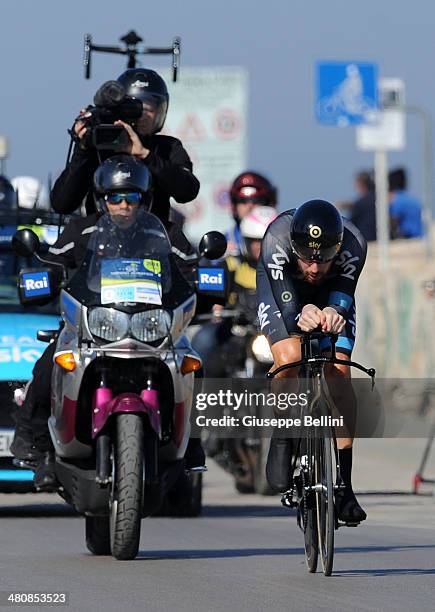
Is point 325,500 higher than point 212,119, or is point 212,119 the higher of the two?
point 212,119

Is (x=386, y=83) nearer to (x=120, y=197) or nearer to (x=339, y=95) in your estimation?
(x=339, y=95)

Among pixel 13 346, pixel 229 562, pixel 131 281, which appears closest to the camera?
pixel 131 281

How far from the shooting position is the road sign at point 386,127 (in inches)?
1010

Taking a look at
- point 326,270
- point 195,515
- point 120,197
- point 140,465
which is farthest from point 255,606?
point 195,515

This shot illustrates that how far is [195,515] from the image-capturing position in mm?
14641

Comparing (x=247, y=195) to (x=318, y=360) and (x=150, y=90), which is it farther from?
(x=318, y=360)

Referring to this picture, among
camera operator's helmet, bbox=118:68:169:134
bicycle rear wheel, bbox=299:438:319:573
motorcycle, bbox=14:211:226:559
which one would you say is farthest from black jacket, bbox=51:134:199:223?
bicycle rear wheel, bbox=299:438:319:573

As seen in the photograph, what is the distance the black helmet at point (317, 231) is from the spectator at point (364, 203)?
15.7 metres

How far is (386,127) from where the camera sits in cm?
2580

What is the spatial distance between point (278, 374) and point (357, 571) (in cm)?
104

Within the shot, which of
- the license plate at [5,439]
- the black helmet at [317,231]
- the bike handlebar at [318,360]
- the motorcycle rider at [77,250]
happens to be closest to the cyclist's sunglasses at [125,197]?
the motorcycle rider at [77,250]

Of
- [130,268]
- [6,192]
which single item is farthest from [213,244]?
[6,192]

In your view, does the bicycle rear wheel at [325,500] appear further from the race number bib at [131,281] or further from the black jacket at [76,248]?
the black jacket at [76,248]

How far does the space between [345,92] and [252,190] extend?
882cm
